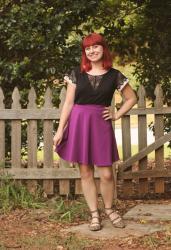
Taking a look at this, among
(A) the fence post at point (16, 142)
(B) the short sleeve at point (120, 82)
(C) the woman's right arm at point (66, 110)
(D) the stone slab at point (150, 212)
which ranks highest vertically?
(B) the short sleeve at point (120, 82)

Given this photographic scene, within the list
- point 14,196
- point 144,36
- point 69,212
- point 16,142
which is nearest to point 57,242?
point 69,212

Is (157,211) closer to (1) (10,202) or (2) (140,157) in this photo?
(2) (140,157)

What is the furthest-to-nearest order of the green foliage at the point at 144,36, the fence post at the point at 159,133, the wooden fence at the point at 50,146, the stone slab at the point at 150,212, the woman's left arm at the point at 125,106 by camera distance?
the green foliage at the point at 144,36 < the fence post at the point at 159,133 < the wooden fence at the point at 50,146 < the stone slab at the point at 150,212 < the woman's left arm at the point at 125,106

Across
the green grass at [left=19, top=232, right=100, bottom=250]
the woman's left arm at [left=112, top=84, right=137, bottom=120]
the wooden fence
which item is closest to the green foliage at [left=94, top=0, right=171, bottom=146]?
the wooden fence

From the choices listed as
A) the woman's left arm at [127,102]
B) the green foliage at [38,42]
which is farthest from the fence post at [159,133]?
the woman's left arm at [127,102]

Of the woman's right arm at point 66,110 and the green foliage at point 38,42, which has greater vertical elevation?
the green foliage at point 38,42

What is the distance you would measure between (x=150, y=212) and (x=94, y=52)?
1819 mm

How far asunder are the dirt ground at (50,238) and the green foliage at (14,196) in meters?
0.26

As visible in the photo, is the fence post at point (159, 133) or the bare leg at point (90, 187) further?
the fence post at point (159, 133)

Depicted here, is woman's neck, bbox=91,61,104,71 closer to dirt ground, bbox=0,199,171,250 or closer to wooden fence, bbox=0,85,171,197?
wooden fence, bbox=0,85,171,197

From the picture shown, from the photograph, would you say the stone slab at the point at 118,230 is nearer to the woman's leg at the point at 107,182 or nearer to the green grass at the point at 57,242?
the green grass at the point at 57,242

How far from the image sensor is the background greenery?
6359mm

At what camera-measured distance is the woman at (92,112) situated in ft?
15.8

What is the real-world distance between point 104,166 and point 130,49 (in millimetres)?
3714
